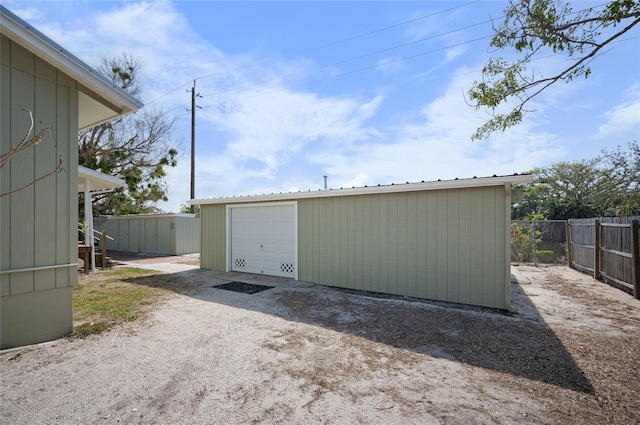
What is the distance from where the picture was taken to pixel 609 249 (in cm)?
743

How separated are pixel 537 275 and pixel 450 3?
758 centimetres

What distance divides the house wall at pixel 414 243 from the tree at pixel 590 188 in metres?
6.65

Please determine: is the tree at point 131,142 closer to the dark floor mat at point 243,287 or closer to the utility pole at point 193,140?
the utility pole at point 193,140

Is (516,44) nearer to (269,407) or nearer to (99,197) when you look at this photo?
(269,407)

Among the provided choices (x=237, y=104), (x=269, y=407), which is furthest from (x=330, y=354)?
(x=237, y=104)

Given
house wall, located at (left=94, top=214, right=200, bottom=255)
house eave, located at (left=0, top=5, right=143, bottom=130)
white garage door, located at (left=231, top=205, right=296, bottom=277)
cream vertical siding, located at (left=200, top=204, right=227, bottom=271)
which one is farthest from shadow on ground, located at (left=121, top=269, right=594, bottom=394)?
house wall, located at (left=94, top=214, right=200, bottom=255)

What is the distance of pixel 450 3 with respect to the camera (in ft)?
24.5

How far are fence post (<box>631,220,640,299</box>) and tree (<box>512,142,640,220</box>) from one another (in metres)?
4.48

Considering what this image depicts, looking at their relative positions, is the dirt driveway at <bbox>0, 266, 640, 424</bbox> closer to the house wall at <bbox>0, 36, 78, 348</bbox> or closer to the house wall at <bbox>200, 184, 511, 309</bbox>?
the house wall at <bbox>0, 36, 78, 348</bbox>

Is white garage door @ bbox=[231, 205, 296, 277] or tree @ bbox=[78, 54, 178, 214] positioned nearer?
white garage door @ bbox=[231, 205, 296, 277]

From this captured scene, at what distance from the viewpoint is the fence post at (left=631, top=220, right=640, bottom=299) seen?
5.97m

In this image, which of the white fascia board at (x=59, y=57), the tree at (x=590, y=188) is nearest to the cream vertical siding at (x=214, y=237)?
the white fascia board at (x=59, y=57)

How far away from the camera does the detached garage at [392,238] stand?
534cm

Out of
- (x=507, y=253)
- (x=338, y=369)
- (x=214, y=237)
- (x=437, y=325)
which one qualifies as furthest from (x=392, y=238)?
(x=214, y=237)
